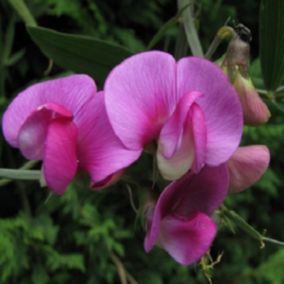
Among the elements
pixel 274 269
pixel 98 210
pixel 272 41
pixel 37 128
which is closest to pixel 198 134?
pixel 37 128

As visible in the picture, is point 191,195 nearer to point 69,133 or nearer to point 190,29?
point 69,133

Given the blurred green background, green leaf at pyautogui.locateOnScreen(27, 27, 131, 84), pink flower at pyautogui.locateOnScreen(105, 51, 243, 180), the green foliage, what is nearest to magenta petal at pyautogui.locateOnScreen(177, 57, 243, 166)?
pink flower at pyautogui.locateOnScreen(105, 51, 243, 180)

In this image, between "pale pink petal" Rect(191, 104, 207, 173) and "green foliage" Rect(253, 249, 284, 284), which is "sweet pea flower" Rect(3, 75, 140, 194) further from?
"green foliage" Rect(253, 249, 284, 284)

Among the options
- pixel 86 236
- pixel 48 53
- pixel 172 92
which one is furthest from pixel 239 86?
pixel 86 236

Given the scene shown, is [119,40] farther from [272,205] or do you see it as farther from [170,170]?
[170,170]

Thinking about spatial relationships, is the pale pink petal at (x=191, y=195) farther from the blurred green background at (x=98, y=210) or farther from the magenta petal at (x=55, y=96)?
the blurred green background at (x=98, y=210)
